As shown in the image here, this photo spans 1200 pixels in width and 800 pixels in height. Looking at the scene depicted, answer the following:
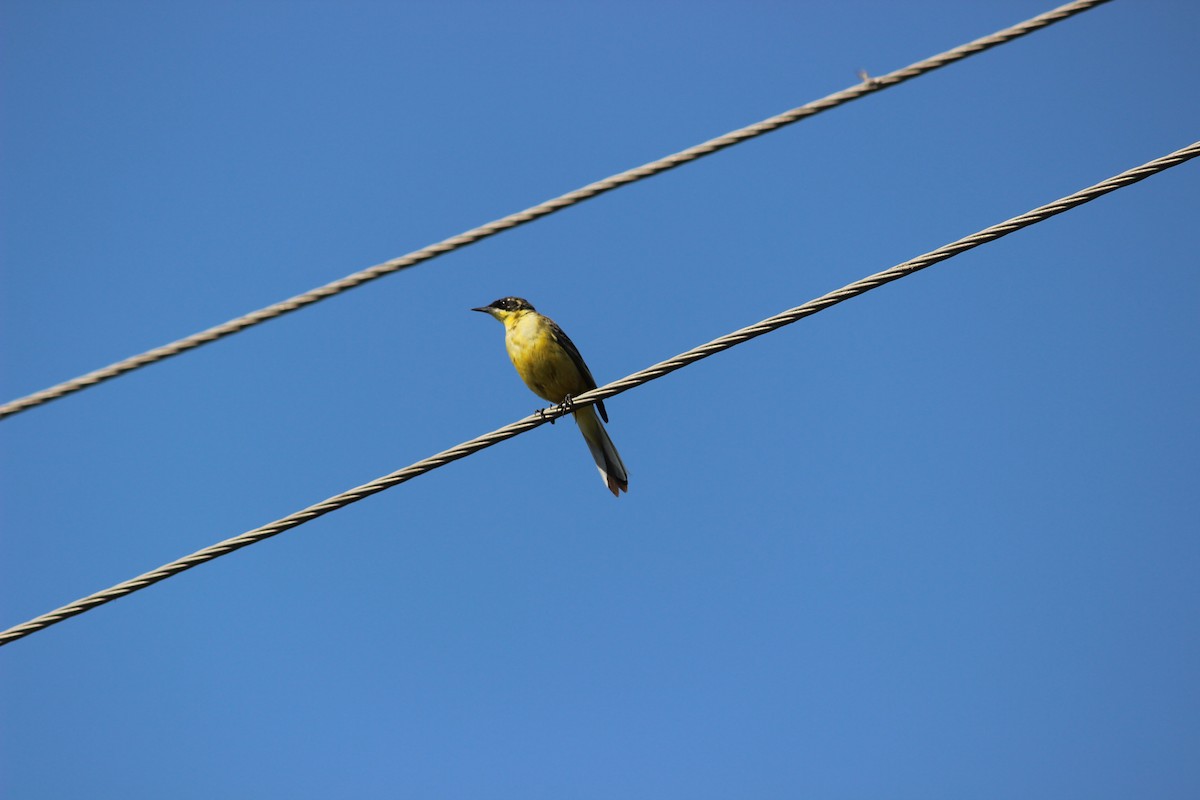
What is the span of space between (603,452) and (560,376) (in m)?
0.73

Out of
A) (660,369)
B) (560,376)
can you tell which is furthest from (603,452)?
(660,369)

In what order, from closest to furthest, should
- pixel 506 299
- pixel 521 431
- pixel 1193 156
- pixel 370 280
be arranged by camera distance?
pixel 1193 156 < pixel 370 280 < pixel 521 431 < pixel 506 299

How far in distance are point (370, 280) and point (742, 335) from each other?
5.54 ft

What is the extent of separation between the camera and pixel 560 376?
27.1ft

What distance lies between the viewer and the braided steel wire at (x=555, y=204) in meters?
4.29

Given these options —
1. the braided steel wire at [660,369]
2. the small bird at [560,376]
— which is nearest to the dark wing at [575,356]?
the small bird at [560,376]

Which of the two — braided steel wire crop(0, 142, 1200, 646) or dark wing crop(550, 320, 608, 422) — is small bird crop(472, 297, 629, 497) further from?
braided steel wire crop(0, 142, 1200, 646)

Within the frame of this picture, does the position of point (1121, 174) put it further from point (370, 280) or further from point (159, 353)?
point (159, 353)

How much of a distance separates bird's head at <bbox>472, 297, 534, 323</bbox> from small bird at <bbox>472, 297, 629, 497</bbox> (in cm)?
47

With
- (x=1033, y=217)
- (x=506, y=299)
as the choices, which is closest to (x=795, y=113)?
(x=1033, y=217)

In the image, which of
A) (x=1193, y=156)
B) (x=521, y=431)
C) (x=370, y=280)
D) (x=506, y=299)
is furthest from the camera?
(x=506, y=299)

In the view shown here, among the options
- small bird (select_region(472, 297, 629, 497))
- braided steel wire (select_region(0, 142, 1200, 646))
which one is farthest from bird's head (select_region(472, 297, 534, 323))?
braided steel wire (select_region(0, 142, 1200, 646))

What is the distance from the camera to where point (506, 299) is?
923 cm

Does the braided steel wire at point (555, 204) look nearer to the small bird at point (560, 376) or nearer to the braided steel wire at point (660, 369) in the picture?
the braided steel wire at point (660, 369)
